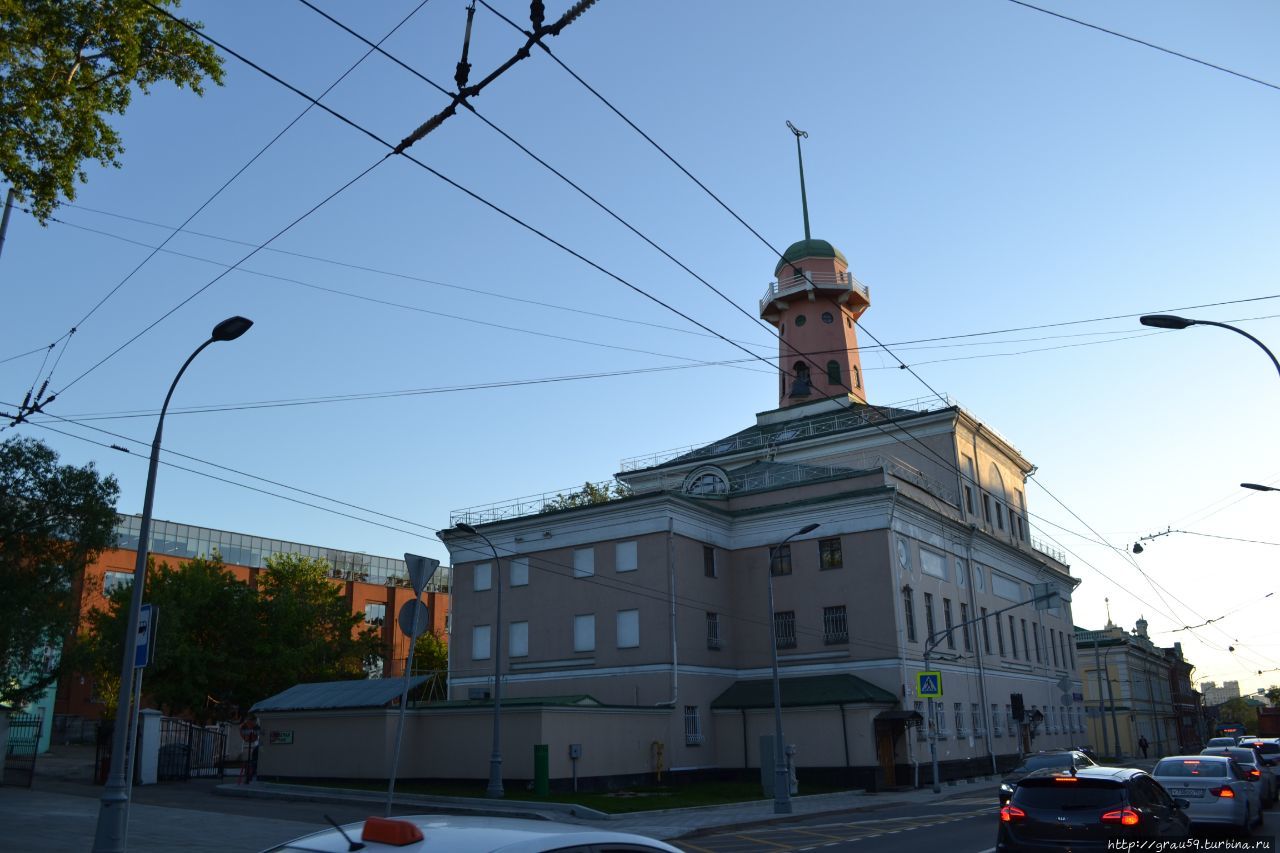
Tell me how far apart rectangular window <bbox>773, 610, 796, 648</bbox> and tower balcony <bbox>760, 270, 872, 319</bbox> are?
21.1 m

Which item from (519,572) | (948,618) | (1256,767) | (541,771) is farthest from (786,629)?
(1256,767)

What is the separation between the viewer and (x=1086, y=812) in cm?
1064

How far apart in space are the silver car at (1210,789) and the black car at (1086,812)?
549 centimetres

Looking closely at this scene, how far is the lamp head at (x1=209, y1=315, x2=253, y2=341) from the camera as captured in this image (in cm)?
1527

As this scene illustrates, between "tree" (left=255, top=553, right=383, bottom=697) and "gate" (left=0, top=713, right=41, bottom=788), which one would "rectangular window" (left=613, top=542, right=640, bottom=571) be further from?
"tree" (left=255, top=553, right=383, bottom=697)

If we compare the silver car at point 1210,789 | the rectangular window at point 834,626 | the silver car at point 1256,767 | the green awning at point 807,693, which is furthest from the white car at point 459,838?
the rectangular window at point 834,626

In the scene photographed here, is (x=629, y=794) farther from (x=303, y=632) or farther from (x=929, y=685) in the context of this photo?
(x=303, y=632)

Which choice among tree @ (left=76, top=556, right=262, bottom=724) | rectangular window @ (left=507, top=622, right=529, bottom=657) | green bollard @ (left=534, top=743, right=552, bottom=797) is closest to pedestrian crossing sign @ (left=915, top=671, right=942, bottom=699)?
green bollard @ (left=534, top=743, right=552, bottom=797)

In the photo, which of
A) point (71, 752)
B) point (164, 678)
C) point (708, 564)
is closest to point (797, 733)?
point (708, 564)

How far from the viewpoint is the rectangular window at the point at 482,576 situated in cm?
4272

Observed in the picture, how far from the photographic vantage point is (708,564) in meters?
40.3

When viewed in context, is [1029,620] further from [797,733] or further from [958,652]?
[797,733]

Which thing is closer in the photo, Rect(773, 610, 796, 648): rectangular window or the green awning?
the green awning

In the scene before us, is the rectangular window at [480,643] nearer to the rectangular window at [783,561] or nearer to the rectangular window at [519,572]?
the rectangular window at [519,572]
